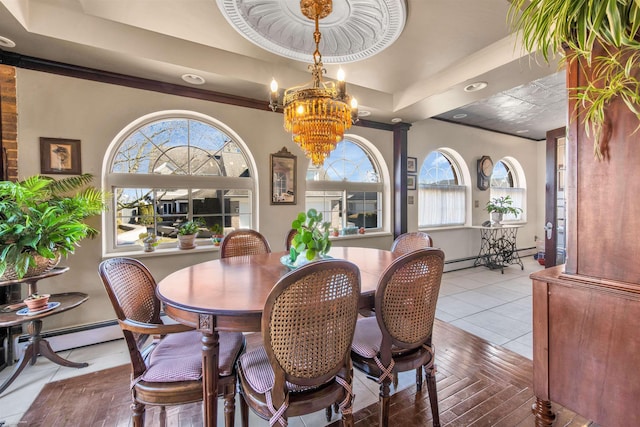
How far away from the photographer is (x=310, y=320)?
1.18 metres

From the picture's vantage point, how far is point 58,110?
8.24 feet

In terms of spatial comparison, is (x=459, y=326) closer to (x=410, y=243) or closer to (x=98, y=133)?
(x=410, y=243)

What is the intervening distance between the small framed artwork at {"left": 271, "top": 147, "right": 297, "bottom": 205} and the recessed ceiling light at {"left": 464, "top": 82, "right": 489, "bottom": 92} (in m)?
2.10

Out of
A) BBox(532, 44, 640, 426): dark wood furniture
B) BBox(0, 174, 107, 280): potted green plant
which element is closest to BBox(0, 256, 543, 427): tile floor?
BBox(0, 174, 107, 280): potted green plant

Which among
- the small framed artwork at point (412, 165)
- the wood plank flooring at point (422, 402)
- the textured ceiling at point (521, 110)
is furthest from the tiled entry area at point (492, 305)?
the textured ceiling at point (521, 110)

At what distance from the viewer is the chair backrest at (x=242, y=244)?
8.61 ft

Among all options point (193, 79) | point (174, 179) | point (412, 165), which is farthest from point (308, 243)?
point (412, 165)

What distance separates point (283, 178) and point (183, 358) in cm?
249

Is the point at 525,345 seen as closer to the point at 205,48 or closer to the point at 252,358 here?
the point at 252,358

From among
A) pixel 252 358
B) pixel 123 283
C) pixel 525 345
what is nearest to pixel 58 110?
pixel 123 283

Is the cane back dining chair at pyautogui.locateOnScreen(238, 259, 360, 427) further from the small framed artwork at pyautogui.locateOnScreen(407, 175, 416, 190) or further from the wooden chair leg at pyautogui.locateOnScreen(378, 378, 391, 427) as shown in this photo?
the small framed artwork at pyautogui.locateOnScreen(407, 175, 416, 190)

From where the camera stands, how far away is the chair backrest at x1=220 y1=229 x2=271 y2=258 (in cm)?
262

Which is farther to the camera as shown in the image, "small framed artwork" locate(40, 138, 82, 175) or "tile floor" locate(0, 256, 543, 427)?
"small framed artwork" locate(40, 138, 82, 175)

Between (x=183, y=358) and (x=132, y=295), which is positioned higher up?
(x=132, y=295)
